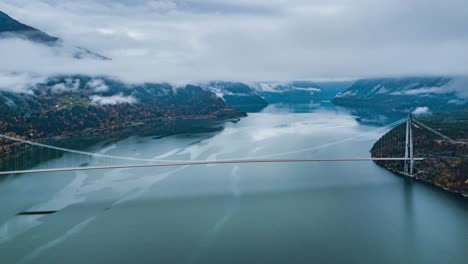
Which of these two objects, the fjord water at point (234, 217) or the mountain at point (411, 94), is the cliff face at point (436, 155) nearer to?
the fjord water at point (234, 217)

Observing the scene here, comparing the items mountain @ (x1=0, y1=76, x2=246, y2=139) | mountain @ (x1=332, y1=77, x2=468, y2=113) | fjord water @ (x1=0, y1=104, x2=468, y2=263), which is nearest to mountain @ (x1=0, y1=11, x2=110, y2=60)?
mountain @ (x1=0, y1=76, x2=246, y2=139)

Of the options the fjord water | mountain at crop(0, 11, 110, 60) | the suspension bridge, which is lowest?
the fjord water

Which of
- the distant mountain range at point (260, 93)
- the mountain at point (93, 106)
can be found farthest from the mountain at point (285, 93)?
the mountain at point (93, 106)

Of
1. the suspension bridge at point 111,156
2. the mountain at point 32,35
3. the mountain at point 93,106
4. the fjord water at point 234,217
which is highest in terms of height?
the mountain at point 32,35

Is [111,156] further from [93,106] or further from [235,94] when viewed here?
[235,94]

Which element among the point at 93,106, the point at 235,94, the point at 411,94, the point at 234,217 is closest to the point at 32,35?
the point at 93,106

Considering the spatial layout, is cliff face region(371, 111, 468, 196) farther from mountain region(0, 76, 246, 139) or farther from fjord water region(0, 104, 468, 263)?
mountain region(0, 76, 246, 139)
